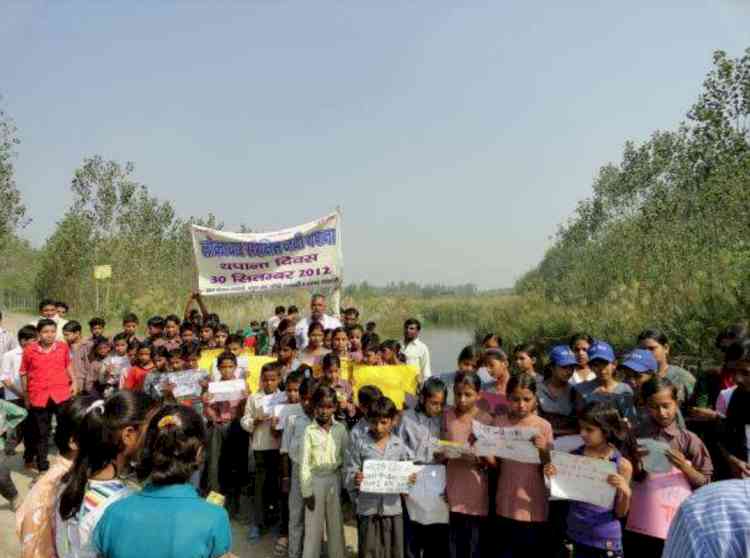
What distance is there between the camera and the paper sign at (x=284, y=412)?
4.87 m

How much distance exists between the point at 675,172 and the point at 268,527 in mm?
16996

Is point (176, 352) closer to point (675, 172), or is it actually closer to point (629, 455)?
point (629, 455)

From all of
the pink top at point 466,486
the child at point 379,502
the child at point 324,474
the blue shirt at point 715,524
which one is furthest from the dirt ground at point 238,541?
the blue shirt at point 715,524

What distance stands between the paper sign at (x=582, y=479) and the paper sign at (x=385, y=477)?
99cm

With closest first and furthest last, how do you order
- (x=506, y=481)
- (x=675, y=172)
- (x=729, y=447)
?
(x=729, y=447), (x=506, y=481), (x=675, y=172)

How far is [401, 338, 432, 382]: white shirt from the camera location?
22.5ft

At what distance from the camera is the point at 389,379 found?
5602mm

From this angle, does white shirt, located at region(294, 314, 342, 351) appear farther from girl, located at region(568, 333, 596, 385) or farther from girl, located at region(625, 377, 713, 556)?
girl, located at region(625, 377, 713, 556)

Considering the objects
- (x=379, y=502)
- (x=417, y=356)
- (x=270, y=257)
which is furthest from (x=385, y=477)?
(x=270, y=257)

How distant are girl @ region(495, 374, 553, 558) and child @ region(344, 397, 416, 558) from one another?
2.19 ft

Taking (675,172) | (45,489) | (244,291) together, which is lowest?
(45,489)

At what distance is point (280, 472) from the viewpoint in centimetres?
516

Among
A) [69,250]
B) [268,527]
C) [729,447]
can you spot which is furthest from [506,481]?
[69,250]

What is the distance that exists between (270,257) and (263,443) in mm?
4009
